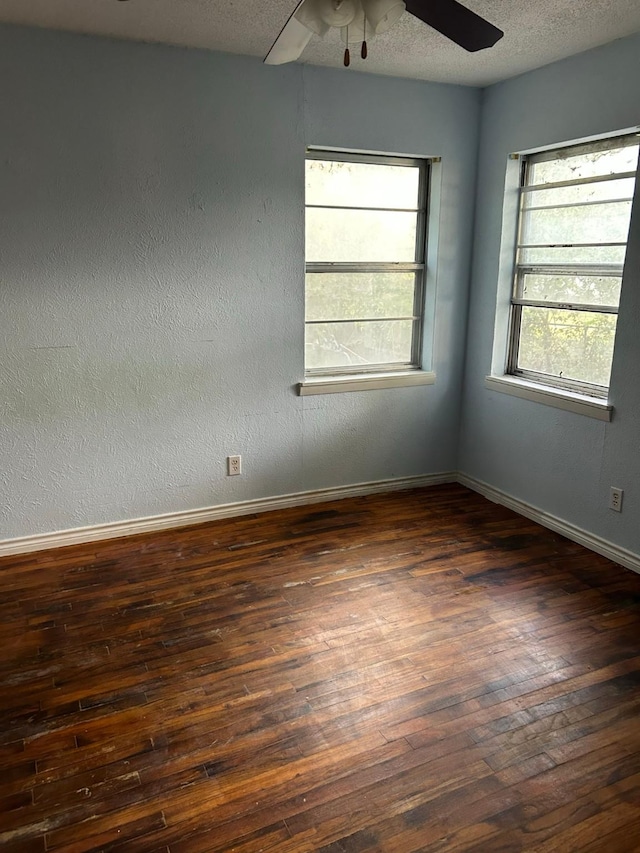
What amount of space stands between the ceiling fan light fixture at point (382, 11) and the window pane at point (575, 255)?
5.76 ft

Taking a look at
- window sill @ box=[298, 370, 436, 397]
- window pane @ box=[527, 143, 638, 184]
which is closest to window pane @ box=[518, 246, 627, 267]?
window pane @ box=[527, 143, 638, 184]

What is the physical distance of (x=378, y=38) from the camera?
288cm

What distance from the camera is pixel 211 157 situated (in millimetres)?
3225

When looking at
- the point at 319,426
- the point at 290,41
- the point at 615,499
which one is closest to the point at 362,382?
the point at 319,426

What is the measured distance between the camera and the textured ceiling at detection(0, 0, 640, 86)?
254 centimetres

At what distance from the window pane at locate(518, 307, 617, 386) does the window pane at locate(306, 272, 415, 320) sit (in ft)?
2.45

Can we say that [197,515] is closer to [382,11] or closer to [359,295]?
[359,295]

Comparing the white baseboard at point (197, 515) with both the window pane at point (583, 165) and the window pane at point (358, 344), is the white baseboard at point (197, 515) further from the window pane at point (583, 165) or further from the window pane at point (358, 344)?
the window pane at point (583, 165)

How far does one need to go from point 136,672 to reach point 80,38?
275 centimetres

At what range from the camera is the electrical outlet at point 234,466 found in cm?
361

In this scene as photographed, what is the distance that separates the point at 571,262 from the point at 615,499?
1275 mm

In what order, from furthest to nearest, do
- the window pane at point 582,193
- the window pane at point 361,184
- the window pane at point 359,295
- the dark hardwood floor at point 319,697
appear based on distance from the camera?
the window pane at point 359,295, the window pane at point 361,184, the window pane at point 582,193, the dark hardwood floor at point 319,697

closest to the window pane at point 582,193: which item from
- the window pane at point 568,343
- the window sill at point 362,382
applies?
the window pane at point 568,343

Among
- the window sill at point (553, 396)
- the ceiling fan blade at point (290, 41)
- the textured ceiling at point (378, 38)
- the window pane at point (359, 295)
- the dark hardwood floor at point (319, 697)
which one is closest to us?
the dark hardwood floor at point (319, 697)
